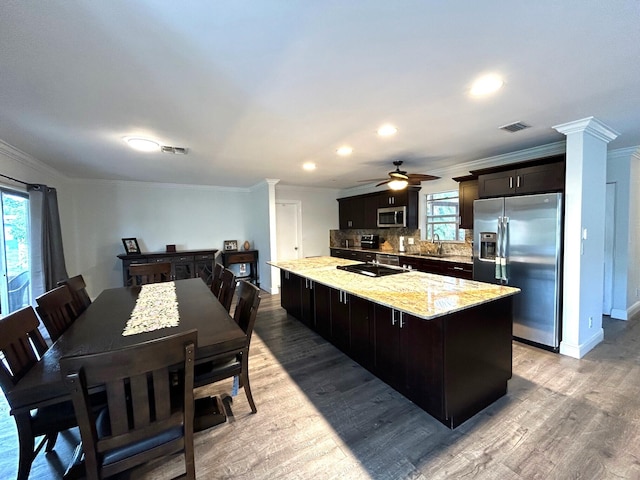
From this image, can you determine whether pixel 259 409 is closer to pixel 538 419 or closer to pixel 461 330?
pixel 461 330

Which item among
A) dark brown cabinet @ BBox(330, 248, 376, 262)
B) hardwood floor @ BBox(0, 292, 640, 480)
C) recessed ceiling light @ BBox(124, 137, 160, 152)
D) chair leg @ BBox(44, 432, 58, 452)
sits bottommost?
hardwood floor @ BBox(0, 292, 640, 480)

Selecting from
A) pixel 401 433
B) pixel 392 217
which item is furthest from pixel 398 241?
pixel 401 433

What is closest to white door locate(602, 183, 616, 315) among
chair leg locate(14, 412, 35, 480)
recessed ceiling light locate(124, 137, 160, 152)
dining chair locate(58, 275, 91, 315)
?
recessed ceiling light locate(124, 137, 160, 152)

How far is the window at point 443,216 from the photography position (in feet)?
15.7

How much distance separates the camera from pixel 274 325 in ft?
12.8

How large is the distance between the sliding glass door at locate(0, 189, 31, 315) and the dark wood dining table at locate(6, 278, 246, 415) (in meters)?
1.72

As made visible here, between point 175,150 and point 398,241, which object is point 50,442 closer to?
point 175,150

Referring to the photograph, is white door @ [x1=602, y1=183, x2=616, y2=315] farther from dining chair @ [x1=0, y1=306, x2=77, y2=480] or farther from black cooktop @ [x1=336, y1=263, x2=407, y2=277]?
dining chair @ [x1=0, y1=306, x2=77, y2=480]

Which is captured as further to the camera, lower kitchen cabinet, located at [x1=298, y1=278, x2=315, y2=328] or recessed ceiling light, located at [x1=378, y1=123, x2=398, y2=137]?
lower kitchen cabinet, located at [x1=298, y1=278, x2=315, y2=328]

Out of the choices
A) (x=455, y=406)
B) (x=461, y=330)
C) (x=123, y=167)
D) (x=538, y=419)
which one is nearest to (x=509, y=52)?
(x=461, y=330)

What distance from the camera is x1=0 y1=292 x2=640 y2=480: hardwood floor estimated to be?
5.18ft

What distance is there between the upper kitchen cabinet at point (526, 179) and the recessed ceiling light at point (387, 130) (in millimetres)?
1609

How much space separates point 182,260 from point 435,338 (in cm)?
528

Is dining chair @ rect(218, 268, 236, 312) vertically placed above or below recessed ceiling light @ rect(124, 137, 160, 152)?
below
